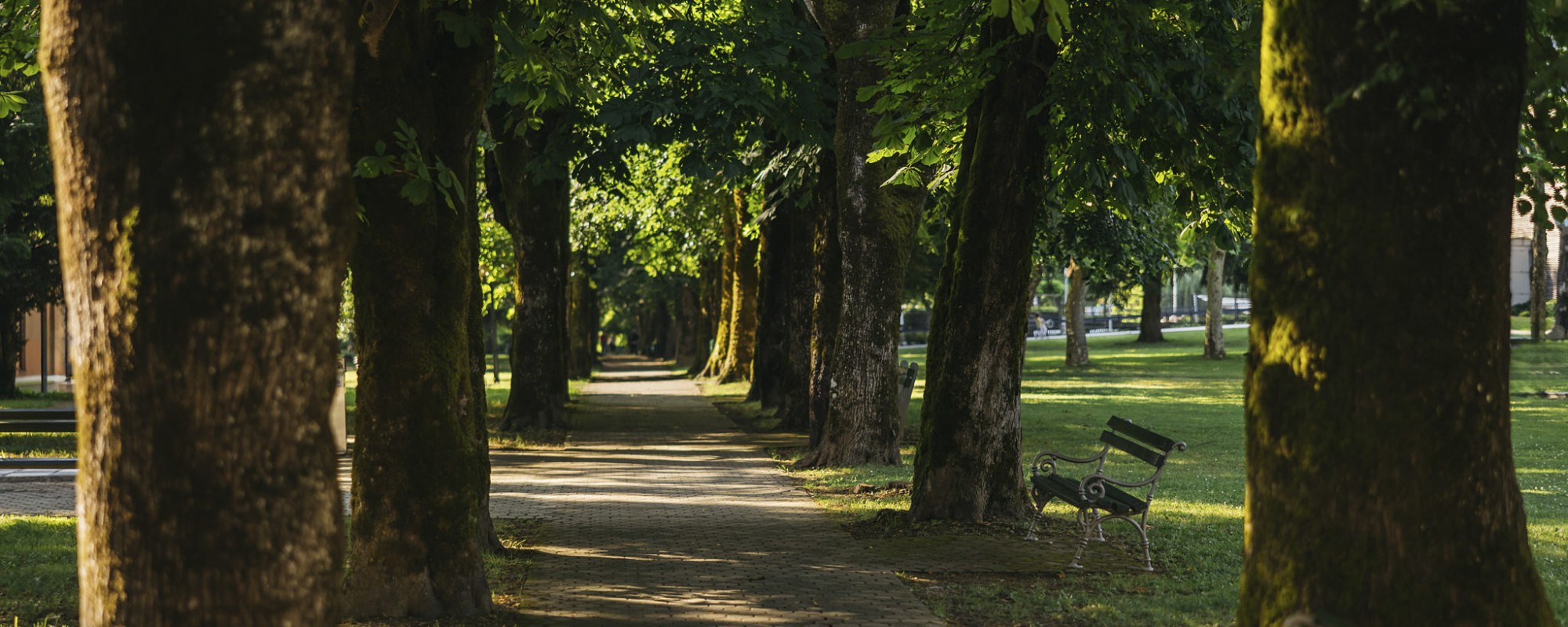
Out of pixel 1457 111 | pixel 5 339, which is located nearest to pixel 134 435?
pixel 1457 111

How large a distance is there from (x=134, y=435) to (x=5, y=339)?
98.6 ft

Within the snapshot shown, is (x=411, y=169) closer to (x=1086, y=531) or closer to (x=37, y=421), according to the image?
(x=1086, y=531)

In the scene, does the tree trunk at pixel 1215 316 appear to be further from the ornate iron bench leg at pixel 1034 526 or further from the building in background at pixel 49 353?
the ornate iron bench leg at pixel 1034 526

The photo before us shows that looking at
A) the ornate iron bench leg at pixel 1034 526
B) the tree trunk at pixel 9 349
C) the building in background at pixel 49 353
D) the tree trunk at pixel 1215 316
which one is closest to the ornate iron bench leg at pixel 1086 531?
the ornate iron bench leg at pixel 1034 526

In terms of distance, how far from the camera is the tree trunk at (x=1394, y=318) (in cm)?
441

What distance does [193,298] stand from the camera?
3789 mm

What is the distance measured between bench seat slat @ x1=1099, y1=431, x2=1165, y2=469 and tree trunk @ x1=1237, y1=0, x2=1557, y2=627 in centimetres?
506

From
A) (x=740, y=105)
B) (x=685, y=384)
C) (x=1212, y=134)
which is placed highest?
(x=740, y=105)

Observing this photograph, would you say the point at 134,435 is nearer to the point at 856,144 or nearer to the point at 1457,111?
the point at 1457,111

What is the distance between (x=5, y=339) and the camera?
30.3 meters

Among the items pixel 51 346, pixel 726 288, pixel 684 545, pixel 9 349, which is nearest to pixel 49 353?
→ pixel 51 346

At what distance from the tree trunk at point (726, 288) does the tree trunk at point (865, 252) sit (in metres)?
17.9

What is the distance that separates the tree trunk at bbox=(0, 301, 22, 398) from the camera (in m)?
29.8

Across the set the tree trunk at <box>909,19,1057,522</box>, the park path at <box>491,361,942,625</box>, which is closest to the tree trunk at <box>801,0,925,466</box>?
the park path at <box>491,361,942,625</box>
